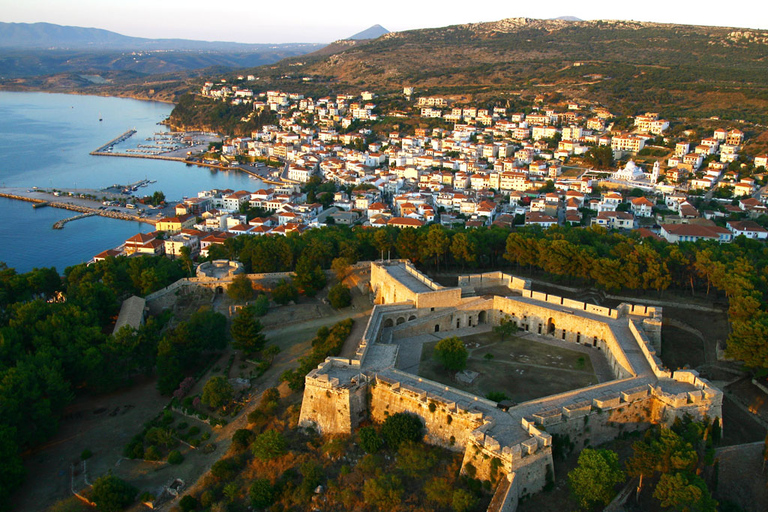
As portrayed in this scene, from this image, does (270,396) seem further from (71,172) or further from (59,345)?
(71,172)

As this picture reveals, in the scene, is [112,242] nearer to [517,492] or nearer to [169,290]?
[169,290]

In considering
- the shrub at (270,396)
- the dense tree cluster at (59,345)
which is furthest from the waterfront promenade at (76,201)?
the shrub at (270,396)

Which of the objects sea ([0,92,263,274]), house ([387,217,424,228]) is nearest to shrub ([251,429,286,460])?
house ([387,217,424,228])

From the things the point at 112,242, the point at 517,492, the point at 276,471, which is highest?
the point at 517,492

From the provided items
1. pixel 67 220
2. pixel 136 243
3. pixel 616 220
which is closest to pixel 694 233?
pixel 616 220

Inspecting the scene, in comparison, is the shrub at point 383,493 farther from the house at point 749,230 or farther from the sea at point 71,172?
the sea at point 71,172

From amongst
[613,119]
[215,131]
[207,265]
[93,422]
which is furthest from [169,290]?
[215,131]
